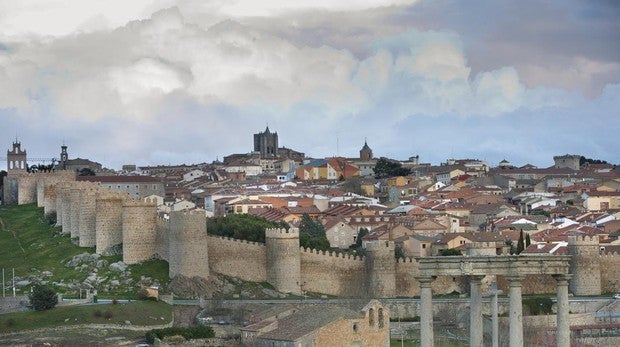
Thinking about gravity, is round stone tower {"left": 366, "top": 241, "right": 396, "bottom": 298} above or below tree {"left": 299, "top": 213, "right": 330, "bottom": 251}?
below

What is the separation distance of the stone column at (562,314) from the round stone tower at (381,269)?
31.3 metres

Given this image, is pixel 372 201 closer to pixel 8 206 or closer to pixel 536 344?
pixel 8 206

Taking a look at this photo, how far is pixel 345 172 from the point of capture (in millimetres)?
156875

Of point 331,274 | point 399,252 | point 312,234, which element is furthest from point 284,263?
point 312,234

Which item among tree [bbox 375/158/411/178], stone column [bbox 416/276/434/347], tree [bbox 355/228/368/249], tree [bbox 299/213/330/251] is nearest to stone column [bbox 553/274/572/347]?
stone column [bbox 416/276/434/347]

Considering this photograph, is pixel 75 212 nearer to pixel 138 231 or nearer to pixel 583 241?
pixel 138 231

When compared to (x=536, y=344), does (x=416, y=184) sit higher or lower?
higher

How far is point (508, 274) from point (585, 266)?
109 ft

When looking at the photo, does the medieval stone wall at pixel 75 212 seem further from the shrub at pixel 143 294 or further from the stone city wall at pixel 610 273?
the stone city wall at pixel 610 273

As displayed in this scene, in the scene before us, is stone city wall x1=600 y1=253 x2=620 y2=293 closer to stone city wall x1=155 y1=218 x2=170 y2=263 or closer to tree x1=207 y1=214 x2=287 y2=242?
tree x1=207 y1=214 x2=287 y2=242

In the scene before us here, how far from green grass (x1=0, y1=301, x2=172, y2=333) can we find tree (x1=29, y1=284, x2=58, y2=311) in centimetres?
31

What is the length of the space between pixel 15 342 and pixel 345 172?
92876 millimetres

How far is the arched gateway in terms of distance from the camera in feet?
153

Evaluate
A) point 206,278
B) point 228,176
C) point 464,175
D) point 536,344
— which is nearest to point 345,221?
point 206,278
